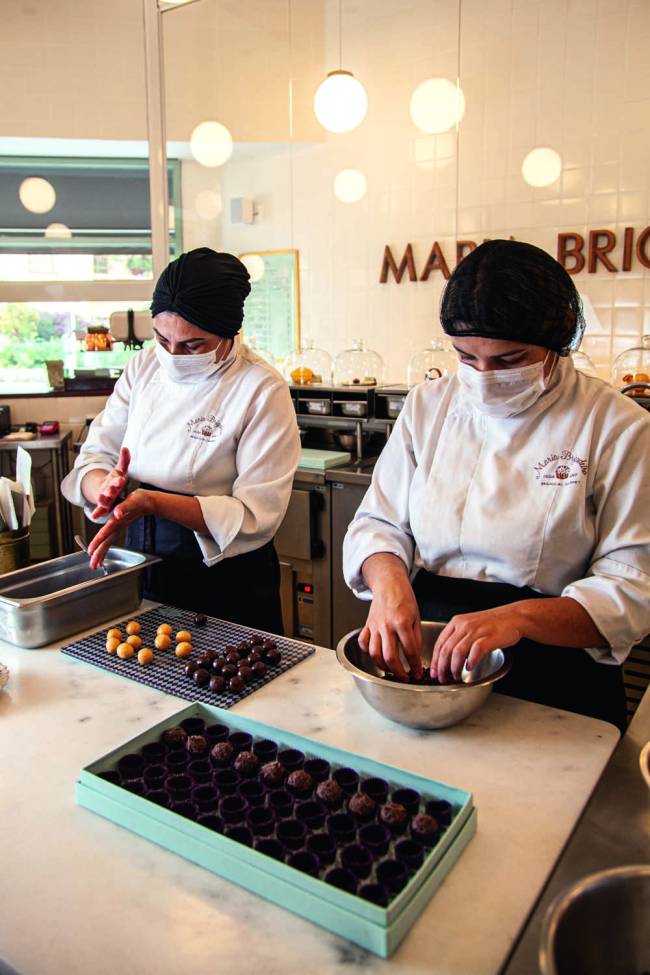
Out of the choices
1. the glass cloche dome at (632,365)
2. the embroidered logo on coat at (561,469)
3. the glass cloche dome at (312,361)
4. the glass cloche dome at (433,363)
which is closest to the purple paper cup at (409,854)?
the embroidered logo on coat at (561,469)

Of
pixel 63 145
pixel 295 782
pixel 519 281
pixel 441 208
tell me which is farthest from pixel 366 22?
pixel 295 782

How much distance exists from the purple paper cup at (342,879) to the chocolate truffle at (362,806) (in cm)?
10

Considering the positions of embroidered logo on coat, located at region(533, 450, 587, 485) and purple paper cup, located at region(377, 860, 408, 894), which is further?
embroidered logo on coat, located at region(533, 450, 587, 485)

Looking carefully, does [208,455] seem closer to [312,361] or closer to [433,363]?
[433,363]

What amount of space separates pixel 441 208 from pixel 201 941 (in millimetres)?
4339

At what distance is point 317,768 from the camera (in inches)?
46.1

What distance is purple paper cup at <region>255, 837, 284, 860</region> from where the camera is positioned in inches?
39.0

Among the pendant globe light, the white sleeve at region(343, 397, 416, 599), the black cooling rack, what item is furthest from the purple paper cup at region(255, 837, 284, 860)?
the pendant globe light

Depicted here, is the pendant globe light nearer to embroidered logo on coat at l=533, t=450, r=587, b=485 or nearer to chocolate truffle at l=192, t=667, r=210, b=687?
embroidered logo on coat at l=533, t=450, r=587, b=485

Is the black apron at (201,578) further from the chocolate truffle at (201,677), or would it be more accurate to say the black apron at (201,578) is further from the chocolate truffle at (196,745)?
the chocolate truffle at (196,745)

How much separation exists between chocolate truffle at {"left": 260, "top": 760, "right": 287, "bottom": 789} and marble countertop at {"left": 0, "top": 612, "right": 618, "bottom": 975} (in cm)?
16

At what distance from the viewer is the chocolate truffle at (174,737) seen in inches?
48.6

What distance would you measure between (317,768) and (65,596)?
832mm

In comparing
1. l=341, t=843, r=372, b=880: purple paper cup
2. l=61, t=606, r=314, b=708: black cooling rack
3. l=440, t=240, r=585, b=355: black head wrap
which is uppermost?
l=440, t=240, r=585, b=355: black head wrap
